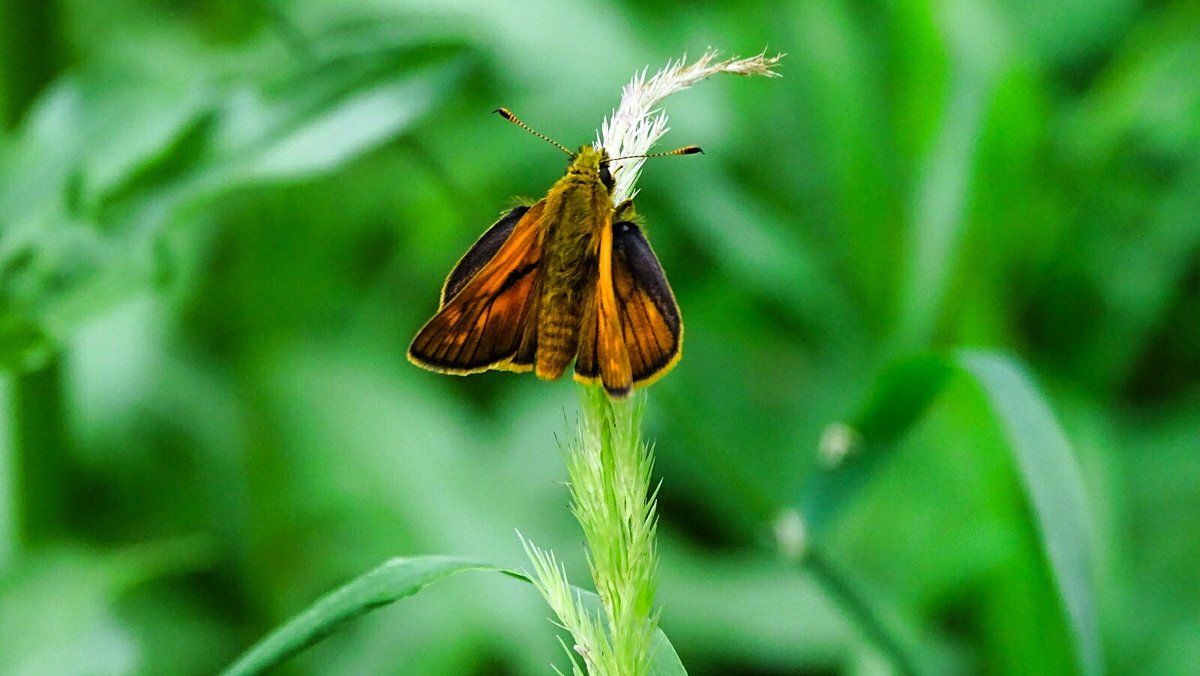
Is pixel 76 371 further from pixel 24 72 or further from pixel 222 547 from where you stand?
pixel 24 72

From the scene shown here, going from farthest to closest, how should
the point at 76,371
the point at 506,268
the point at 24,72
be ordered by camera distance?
1. the point at 76,371
2. the point at 24,72
3. the point at 506,268

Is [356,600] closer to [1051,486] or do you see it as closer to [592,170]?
[592,170]

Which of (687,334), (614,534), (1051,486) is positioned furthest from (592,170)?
(687,334)

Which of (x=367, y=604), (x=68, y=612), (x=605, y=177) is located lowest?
(x=68, y=612)

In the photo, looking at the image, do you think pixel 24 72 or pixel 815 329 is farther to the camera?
pixel 815 329

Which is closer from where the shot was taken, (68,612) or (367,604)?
(367,604)

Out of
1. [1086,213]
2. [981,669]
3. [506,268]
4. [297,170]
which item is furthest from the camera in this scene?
[1086,213]

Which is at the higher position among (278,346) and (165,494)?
(278,346)

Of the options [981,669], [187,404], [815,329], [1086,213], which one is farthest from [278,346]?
[1086,213]
